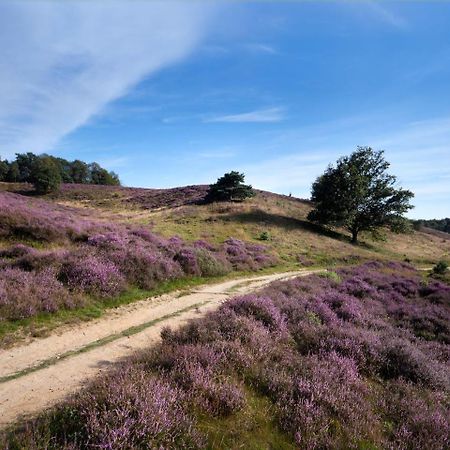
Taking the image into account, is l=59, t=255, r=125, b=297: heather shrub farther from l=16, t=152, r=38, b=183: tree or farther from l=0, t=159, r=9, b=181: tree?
Result: l=16, t=152, r=38, b=183: tree

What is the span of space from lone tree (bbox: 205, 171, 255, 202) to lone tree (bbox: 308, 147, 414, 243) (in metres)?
12.0

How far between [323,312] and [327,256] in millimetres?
25029

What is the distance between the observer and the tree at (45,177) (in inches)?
2384

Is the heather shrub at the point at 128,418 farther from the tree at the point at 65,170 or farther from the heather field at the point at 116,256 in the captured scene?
the tree at the point at 65,170

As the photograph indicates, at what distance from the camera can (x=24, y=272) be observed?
13.0m

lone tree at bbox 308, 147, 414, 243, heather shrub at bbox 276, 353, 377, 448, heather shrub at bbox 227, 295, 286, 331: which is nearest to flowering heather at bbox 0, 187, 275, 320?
heather shrub at bbox 227, 295, 286, 331

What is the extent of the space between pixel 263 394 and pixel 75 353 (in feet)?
17.2

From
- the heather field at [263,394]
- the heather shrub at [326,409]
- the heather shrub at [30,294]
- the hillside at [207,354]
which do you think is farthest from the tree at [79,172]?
the heather shrub at [326,409]

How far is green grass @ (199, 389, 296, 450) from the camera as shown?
5.35 metres

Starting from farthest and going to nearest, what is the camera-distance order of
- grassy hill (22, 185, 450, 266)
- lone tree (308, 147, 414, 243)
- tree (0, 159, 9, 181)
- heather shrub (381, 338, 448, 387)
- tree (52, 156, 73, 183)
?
tree (52, 156, 73, 183) < tree (0, 159, 9, 181) < lone tree (308, 147, 414, 243) < grassy hill (22, 185, 450, 266) < heather shrub (381, 338, 448, 387)

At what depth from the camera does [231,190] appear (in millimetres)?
56875

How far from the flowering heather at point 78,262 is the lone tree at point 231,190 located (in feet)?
101

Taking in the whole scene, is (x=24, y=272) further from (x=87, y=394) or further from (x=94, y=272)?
(x=87, y=394)

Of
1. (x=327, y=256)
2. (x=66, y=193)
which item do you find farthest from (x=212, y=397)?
(x=66, y=193)
